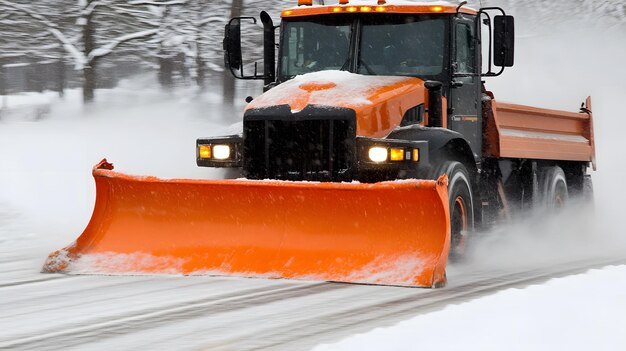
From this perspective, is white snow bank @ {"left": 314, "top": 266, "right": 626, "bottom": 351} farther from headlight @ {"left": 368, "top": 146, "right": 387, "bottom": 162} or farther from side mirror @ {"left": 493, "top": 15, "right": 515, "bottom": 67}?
side mirror @ {"left": 493, "top": 15, "right": 515, "bottom": 67}

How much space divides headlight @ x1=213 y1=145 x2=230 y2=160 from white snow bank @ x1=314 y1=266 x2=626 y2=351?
292 centimetres

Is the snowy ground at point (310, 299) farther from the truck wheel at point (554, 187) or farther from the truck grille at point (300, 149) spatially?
the truck grille at point (300, 149)

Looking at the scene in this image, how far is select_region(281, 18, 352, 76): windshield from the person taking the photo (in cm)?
960

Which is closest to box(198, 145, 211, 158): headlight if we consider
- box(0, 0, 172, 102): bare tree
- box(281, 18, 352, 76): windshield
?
box(281, 18, 352, 76): windshield

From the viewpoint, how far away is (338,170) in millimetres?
8594

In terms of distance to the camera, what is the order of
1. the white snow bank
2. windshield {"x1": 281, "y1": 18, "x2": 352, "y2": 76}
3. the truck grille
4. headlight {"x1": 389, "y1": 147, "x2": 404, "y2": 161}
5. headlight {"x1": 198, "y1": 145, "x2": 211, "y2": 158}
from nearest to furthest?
1. the white snow bank
2. headlight {"x1": 389, "y1": 147, "x2": 404, "y2": 161}
3. the truck grille
4. headlight {"x1": 198, "y1": 145, "x2": 211, "y2": 158}
5. windshield {"x1": 281, "y1": 18, "x2": 352, "y2": 76}

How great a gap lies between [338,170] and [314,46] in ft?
5.34

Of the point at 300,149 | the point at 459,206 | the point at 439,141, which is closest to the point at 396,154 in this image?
the point at 439,141

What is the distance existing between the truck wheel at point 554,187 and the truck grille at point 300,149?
14.1ft

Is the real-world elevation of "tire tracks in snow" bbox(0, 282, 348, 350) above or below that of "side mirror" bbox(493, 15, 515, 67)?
below

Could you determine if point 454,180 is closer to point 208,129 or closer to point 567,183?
point 567,183

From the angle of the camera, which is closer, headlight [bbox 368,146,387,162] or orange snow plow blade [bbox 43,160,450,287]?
orange snow plow blade [bbox 43,160,450,287]

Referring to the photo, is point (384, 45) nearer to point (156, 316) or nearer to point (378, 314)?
point (378, 314)

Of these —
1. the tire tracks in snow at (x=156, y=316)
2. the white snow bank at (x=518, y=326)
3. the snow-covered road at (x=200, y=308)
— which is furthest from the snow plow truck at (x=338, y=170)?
the white snow bank at (x=518, y=326)
